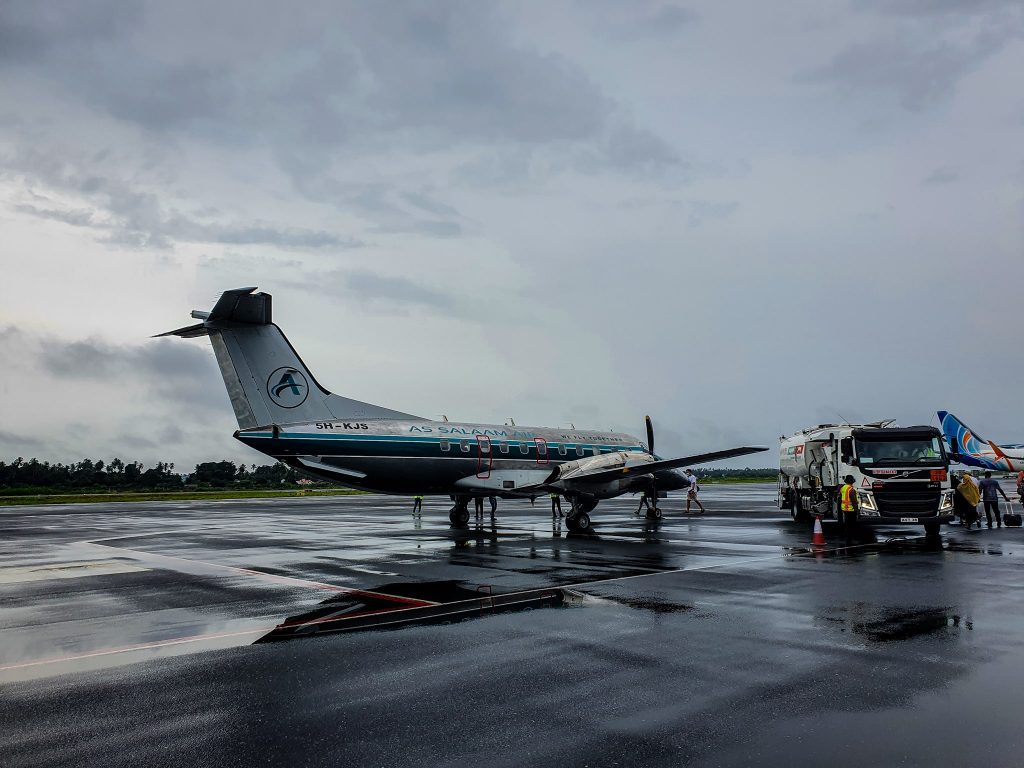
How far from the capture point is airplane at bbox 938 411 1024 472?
201ft

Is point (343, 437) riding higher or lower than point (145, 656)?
higher

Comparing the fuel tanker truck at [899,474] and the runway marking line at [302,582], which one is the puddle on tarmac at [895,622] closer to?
the runway marking line at [302,582]

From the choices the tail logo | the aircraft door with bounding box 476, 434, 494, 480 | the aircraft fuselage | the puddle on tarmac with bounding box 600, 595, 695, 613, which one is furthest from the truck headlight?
the tail logo

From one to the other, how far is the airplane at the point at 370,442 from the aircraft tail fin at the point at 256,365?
0.03 m

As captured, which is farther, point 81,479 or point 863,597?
point 81,479

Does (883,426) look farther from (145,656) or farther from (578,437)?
(145,656)

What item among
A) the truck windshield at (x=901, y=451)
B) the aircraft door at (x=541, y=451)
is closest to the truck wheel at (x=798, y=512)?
the truck windshield at (x=901, y=451)

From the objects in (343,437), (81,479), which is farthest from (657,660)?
(81,479)

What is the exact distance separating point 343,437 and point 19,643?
1453 centimetres

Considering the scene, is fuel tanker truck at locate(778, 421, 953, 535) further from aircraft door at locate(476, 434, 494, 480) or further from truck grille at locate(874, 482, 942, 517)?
aircraft door at locate(476, 434, 494, 480)

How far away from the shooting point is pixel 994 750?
16.6 ft

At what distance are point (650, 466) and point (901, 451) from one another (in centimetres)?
802

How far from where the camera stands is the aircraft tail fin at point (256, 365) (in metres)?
22.9

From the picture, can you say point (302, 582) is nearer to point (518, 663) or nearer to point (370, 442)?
point (518, 663)
